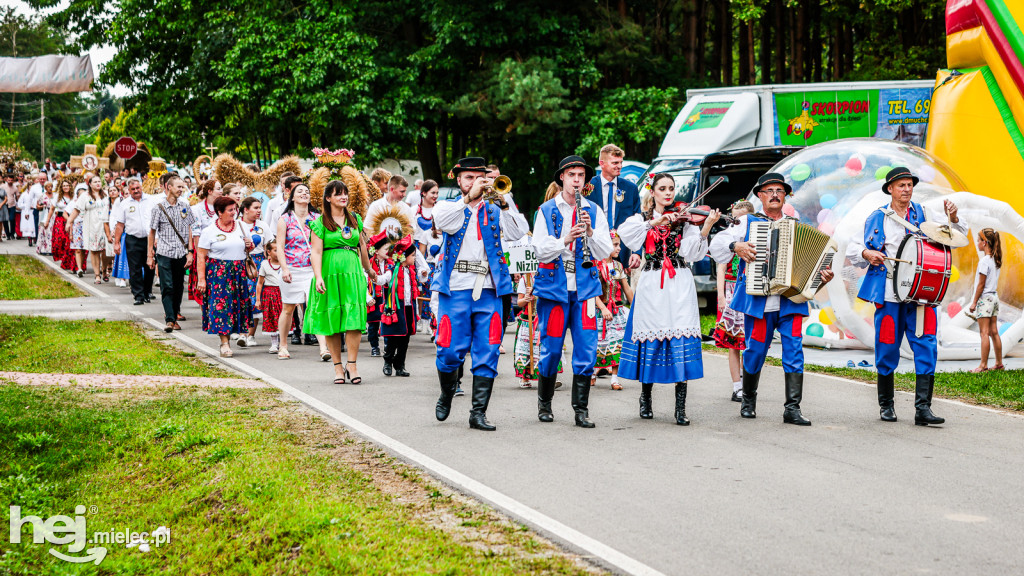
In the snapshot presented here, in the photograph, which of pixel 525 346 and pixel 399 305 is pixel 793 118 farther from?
pixel 399 305

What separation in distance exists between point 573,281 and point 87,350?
241 inches

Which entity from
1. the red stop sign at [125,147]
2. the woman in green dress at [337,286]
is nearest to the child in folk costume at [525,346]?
the woman in green dress at [337,286]

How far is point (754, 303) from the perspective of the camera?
28.0ft

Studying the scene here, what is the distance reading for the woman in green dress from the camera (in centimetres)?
1016

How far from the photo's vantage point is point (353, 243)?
10328 millimetres

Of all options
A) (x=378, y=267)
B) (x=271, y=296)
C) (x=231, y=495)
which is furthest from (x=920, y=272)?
(x=271, y=296)

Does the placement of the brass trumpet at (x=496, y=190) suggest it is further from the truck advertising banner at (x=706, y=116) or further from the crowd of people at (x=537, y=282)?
the truck advertising banner at (x=706, y=116)

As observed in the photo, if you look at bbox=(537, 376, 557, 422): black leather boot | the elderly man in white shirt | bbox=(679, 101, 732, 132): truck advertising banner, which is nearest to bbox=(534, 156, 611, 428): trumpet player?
bbox=(537, 376, 557, 422): black leather boot

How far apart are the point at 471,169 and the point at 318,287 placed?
9.28 ft

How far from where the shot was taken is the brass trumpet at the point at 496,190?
7758 mm

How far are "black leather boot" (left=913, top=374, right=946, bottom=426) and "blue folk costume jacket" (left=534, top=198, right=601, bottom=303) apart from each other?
2.62 metres

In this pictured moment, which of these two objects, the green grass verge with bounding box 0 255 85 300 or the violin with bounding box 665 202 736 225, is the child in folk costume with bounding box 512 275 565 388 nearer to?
the violin with bounding box 665 202 736 225

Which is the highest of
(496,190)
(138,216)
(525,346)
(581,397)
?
(138,216)

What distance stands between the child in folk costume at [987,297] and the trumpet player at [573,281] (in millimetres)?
5089
